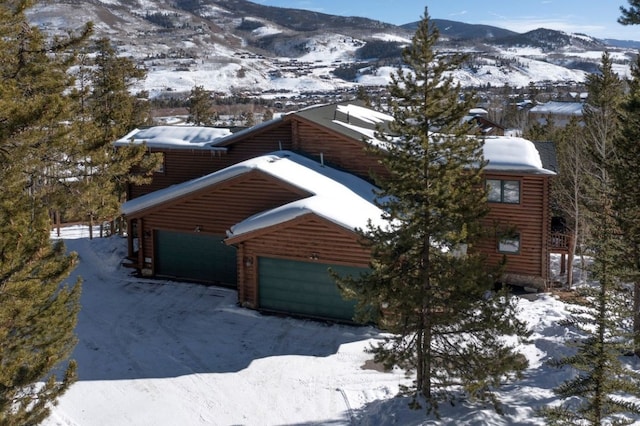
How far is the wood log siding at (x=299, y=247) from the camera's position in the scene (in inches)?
661

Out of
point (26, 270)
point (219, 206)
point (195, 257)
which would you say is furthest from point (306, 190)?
point (26, 270)

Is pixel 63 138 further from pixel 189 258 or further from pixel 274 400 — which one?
pixel 189 258

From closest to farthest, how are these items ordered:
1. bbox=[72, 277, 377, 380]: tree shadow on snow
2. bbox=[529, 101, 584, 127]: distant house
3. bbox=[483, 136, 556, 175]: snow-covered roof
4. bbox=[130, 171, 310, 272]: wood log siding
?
bbox=[72, 277, 377, 380]: tree shadow on snow
bbox=[130, 171, 310, 272]: wood log siding
bbox=[483, 136, 556, 175]: snow-covered roof
bbox=[529, 101, 584, 127]: distant house

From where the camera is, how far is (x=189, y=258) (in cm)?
2100

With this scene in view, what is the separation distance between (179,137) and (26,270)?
17.5m

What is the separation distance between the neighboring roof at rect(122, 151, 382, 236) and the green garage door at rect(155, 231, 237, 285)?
1.60 m

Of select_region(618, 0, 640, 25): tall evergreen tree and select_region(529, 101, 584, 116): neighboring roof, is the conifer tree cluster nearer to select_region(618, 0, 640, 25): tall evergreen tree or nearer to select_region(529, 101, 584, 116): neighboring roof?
select_region(618, 0, 640, 25): tall evergreen tree

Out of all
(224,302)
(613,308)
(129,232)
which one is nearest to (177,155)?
(129,232)

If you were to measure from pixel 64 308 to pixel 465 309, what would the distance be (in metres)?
7.21

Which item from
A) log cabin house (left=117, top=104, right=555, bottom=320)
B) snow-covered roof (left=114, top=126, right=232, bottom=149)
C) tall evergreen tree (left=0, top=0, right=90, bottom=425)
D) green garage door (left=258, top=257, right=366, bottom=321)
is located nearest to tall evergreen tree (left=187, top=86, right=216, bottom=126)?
snow-covered roof (left=114, top=126, right=232, bottom=149)

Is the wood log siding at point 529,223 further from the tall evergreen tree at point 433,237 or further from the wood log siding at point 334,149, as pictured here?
the tall evergreen tree at point 433,237

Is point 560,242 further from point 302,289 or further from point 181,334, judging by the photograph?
point 181,334

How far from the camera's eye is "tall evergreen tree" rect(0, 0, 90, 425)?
8.43 meters

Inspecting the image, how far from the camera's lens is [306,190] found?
18500mm
